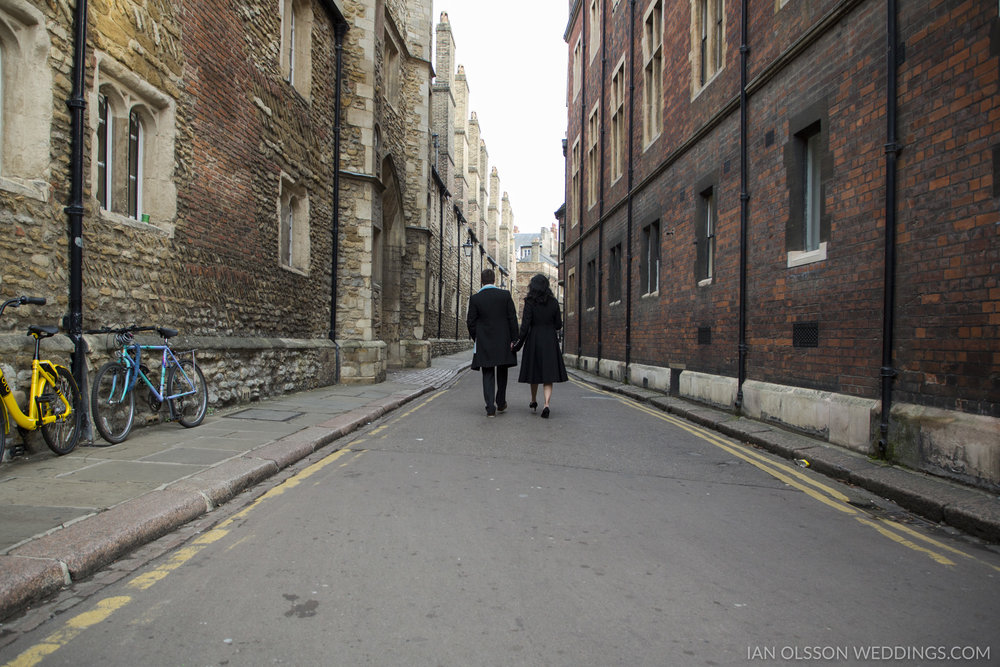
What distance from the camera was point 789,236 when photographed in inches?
330

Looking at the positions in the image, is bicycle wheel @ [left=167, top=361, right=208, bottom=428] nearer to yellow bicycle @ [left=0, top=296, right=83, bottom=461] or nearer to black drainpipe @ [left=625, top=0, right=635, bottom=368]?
yellow bicycle @ [left=0, top=296, right=83, bottom=461]

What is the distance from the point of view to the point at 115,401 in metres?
6.42

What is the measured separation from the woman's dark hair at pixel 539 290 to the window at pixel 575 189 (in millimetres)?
17005

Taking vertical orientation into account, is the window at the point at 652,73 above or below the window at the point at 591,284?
above

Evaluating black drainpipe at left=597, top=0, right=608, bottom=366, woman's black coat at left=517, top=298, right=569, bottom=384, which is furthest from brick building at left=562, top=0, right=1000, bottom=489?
black drainpipe at left=597, top=0, right=608, bottom=366

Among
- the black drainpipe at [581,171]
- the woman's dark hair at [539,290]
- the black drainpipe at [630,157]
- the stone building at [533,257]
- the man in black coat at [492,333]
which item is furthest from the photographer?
the stone building at [533,257]

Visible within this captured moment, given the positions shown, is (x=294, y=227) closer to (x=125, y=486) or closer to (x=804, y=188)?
(x=125, y=486)

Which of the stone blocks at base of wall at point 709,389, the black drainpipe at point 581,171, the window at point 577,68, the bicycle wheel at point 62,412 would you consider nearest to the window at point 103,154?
the bicycle wheel at point 62,412

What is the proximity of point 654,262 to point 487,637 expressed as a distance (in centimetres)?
1318

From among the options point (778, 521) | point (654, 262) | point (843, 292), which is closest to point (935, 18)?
point (843, 292)

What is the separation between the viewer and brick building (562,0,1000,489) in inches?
208

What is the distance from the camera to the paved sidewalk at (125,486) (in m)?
3.22

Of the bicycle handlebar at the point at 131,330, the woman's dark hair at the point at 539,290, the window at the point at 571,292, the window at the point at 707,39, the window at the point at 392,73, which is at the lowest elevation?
the bicycle handlebar at the point at 131,330

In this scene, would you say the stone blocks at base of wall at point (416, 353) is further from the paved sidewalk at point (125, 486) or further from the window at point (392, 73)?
the paved sidewalk at point (125, 486)
